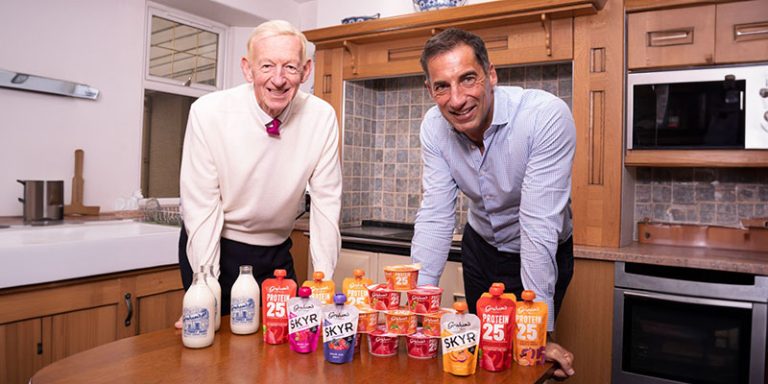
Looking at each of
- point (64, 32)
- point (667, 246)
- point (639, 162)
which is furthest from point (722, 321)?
point (64, 32)

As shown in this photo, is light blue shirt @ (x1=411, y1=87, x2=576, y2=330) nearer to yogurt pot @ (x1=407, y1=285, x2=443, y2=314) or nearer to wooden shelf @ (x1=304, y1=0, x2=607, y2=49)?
yogurt pot @ (x1=407, y1=285, x2=443, y2=314)

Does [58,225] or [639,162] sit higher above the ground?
[639,162]

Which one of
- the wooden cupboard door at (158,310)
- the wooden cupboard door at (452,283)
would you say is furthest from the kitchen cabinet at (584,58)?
the wooden cupboard door at (158,310)

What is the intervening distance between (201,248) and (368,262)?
174 cm

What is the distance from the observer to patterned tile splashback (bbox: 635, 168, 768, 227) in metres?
2.82

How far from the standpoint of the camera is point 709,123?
2.62 meters

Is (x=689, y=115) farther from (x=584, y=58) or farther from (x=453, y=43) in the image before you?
(x=453, y=43)

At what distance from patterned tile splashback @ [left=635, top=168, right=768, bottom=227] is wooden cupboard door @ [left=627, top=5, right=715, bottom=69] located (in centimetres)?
63

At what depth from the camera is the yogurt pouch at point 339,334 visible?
49.0 inches

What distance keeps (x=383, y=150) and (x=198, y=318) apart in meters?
2.75

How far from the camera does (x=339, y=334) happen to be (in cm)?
124

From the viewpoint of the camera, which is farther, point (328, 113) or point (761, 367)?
point (761, 367)

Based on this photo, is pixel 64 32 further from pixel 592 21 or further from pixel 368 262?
pixel 592 21

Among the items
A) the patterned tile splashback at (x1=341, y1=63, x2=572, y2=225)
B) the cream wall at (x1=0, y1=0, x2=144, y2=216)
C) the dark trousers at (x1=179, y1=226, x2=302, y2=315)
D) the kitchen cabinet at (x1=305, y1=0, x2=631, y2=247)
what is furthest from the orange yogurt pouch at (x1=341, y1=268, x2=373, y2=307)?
the cream wall at (x1=0, y1=0, x2=144, y2=216)
